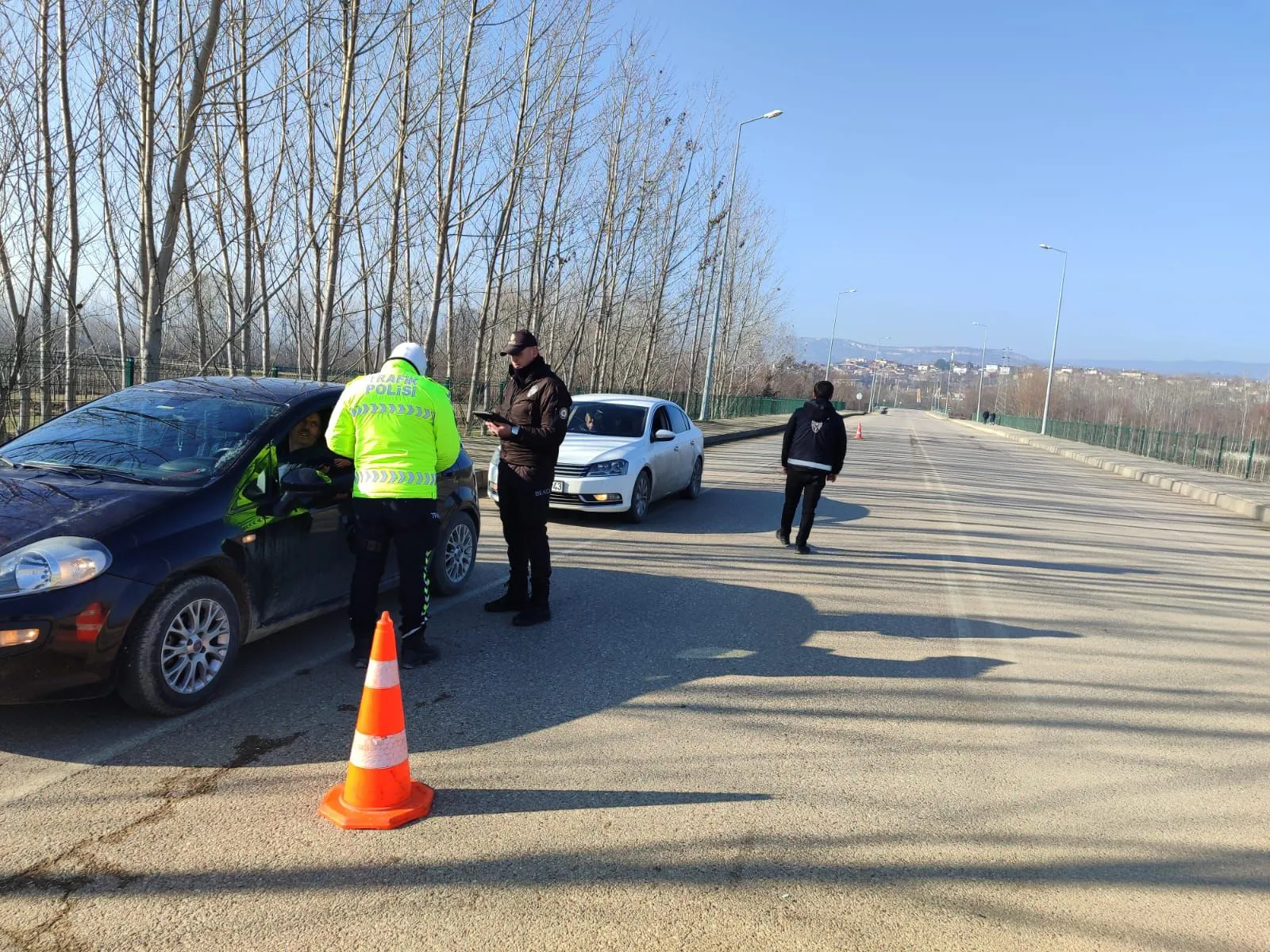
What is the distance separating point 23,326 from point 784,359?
78.9 metres

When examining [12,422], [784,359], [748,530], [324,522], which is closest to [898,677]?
[324,522]

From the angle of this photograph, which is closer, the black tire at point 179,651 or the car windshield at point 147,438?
the black tire at point 179,651

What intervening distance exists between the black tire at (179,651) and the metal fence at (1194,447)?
3113 cm

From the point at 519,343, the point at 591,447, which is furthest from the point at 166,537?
the point at 591,447

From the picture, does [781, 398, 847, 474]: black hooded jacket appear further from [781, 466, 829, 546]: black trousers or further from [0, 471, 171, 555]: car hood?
[0, 471, 171, 555]: car hood

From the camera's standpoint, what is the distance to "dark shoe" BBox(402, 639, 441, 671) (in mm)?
Answer: 5051

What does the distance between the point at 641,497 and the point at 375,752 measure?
7.75 meters

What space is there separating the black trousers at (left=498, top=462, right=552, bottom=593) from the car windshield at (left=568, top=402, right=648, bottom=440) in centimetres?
526

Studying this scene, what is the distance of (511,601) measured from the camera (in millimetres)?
6355

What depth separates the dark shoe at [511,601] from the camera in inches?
249

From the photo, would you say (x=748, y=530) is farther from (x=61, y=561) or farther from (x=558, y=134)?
(x=558, y=134)

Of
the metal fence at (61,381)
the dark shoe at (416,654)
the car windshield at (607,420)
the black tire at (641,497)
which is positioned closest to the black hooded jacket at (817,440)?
the black tire at (641,497)

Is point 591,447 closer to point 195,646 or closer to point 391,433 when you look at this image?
point 391,433

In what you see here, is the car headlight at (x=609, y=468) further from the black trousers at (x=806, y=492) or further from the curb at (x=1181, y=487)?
the curb at (x=1181, y=487)
